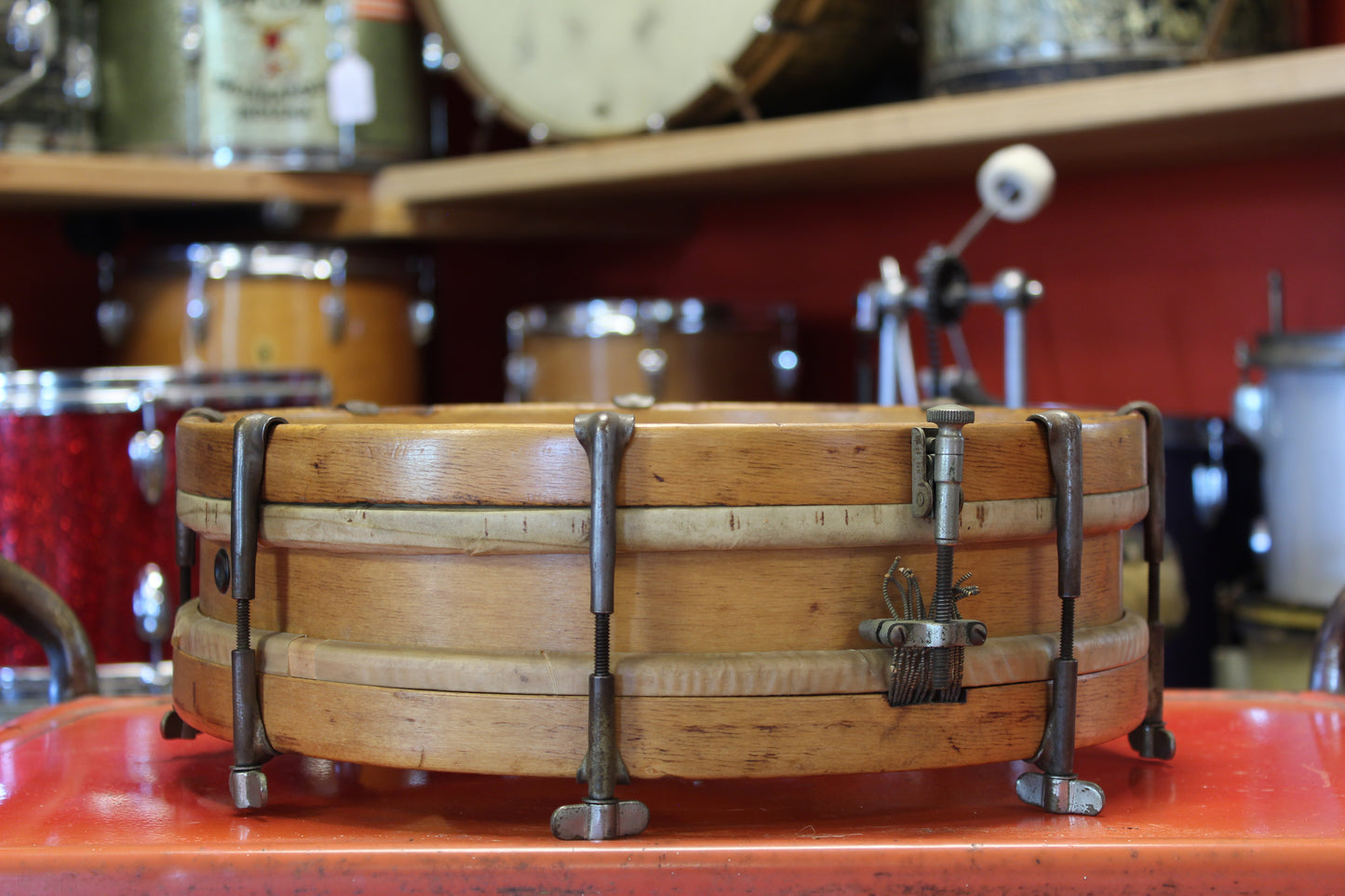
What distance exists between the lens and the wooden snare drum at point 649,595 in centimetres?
76

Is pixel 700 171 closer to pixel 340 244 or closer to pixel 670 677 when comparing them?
pixel 340 244

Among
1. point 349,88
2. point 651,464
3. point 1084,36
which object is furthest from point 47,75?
point 651,464

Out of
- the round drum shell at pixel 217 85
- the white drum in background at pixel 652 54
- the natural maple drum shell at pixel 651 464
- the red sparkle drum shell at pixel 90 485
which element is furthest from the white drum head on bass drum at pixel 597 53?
the natural maple drum shell at pixel 651 464

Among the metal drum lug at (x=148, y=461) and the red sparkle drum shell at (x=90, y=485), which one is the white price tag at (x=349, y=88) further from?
the metal drum lug at (x=148, y=461)

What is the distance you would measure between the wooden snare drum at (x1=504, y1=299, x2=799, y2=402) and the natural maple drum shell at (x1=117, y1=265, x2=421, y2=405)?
41 cm

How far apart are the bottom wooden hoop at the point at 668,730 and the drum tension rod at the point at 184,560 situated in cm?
17

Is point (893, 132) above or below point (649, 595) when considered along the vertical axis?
above

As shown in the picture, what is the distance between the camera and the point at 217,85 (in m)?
2.73

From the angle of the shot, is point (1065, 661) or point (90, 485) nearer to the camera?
point (1065, 661)

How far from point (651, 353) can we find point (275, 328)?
2.55ft

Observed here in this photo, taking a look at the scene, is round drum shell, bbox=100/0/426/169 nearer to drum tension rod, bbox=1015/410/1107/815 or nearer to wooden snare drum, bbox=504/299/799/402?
wooden snare drum, bbox=504/299/799/402

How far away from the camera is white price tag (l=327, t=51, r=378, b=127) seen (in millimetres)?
2711

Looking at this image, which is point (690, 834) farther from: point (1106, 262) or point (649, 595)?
point (1106, 262)

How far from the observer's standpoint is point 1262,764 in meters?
0.96
